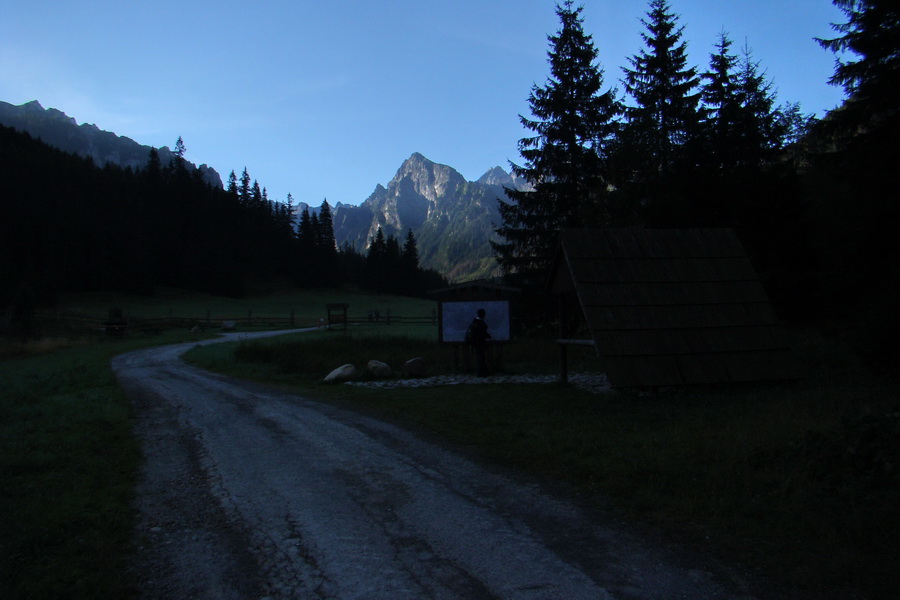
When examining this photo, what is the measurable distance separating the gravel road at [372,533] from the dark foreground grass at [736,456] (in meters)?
0.66

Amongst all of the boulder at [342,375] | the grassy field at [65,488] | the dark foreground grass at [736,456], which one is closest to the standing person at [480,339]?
the dark foreground grass at [736,456]

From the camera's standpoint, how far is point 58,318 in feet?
159

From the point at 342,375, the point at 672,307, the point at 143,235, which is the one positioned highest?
the point at 143,235

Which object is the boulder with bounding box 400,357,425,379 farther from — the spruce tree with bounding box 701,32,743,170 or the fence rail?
the fence rail

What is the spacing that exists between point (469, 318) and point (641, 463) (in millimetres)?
12772

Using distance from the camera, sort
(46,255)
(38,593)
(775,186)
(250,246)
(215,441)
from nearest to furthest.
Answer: (38,593)
(215,441)
(775,186)
(46,255)
(250,246)

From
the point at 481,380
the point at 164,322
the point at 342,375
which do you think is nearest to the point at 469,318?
the point at 481,380

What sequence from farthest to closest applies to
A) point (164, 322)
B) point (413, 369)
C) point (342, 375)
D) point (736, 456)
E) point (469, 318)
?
point (164, 322), point (469, 318), point (413, 369), point (342, 375), point (736, 456)

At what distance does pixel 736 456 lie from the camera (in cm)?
697

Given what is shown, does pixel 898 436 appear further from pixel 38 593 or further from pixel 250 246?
pixel 250 246

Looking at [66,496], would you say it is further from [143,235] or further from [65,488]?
[143,235]

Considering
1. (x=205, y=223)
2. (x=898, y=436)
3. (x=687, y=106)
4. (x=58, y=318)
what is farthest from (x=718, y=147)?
(x=205, y=223)

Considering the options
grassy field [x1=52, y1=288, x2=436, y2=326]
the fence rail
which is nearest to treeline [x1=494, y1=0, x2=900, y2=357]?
the fence rail

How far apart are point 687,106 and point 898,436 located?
2976cm
